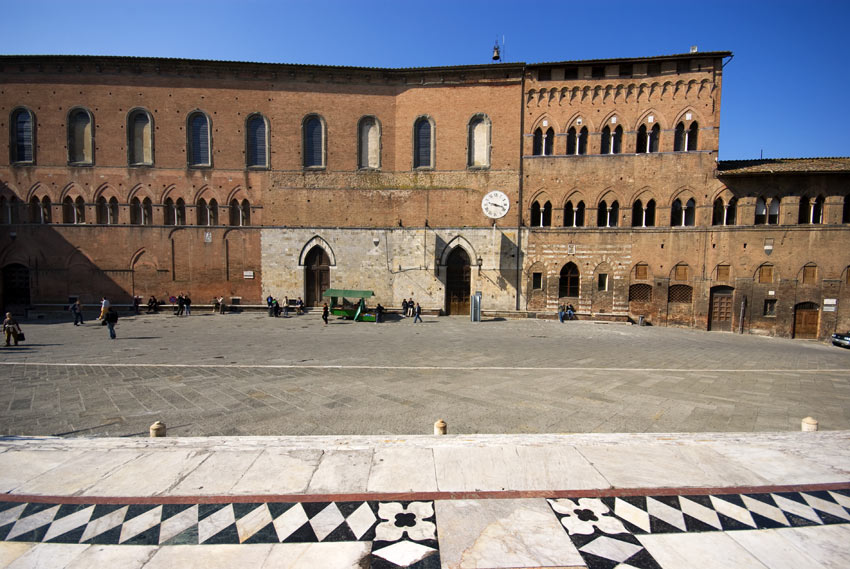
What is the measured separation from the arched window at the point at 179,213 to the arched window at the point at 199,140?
2.34m

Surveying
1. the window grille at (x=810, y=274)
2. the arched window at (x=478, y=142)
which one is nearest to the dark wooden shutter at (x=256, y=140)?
the arched window at (x=478, y=142)

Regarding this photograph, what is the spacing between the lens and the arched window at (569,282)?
21.0 metres

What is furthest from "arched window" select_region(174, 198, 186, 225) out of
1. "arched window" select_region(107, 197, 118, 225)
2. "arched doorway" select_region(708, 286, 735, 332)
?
"arched doorway" select_region(708, 286, 735, 332)

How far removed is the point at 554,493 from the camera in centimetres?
375

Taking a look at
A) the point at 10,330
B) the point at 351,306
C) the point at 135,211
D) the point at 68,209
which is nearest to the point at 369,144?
the point at 351,306

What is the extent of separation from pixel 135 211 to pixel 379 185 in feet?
47.3

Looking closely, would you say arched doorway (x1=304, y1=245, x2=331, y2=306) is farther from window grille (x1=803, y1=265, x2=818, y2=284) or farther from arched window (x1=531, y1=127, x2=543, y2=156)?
window grille (x1=803, y1=265, x2=818, y2=284)

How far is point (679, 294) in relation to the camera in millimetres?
19812

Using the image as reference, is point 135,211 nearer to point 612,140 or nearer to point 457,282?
point 457,282

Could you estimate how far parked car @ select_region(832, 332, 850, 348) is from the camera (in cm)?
1644

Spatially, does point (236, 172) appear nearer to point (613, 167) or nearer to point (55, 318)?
point (55, 318)

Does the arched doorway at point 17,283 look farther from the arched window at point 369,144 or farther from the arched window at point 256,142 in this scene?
the arched window at point 369,144

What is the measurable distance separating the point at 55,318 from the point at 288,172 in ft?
47.7

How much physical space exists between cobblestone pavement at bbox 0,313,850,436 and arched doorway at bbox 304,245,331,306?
655 cm
